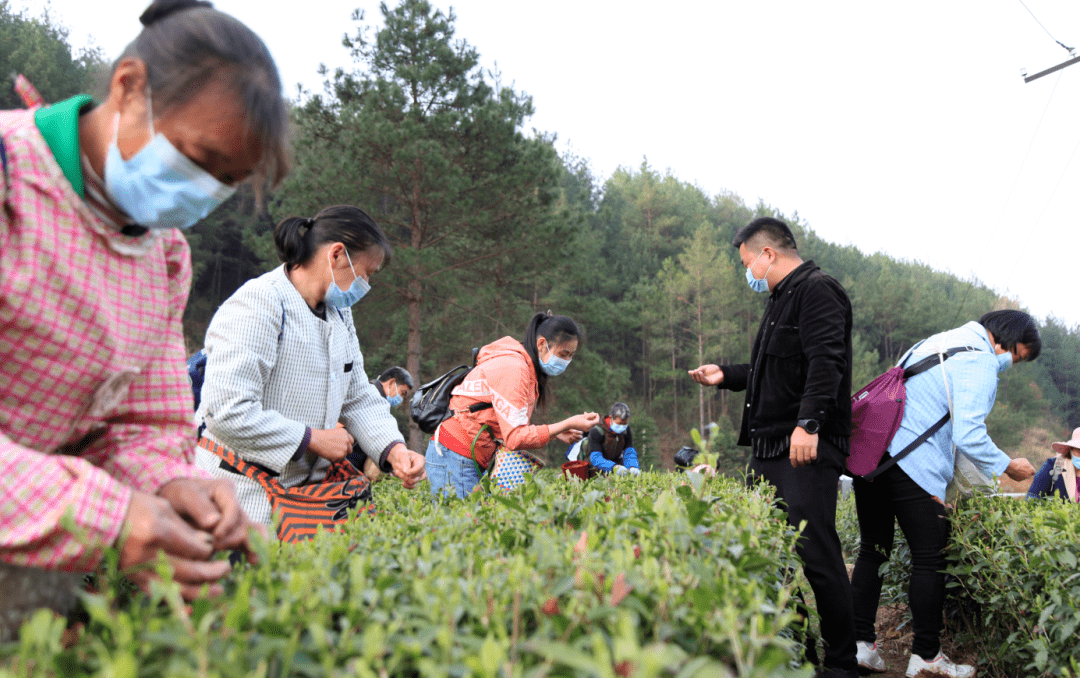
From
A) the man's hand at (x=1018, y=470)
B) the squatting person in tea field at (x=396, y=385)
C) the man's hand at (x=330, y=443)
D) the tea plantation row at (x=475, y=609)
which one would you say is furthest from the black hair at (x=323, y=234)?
the squatting person in tea field at (x=396, y=385)

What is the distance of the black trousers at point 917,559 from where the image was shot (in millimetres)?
3645

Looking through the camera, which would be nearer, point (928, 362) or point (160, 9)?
point (160, 9)

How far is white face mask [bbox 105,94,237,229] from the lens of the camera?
1.26 m

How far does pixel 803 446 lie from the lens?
317 centimetres

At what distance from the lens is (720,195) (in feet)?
221

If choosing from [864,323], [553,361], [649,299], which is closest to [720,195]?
[864,323]

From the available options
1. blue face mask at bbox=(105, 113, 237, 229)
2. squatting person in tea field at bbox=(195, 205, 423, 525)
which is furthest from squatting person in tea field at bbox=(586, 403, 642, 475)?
blue face mask at bbox=(105, 113, 237, 229)

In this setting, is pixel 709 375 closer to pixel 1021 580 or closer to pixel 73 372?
pixel 1021 580

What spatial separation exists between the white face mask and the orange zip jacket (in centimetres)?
235

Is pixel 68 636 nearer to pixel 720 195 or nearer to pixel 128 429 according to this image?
pixel 128 429

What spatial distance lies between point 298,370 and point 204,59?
1.42m

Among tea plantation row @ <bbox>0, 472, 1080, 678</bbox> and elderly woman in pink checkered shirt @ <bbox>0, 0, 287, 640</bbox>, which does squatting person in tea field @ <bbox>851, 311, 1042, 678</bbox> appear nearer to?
tea plantation row @ <bbox>0, 472, 1080, 678</bbox>

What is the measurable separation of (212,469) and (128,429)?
106 cm

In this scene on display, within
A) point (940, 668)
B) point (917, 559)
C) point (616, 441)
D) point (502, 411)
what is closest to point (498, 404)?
point (502, 411)
